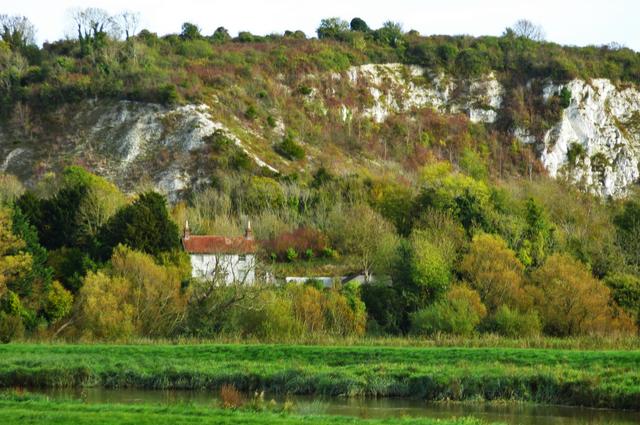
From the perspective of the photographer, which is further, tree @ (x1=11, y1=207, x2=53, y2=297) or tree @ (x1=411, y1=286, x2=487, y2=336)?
tree @ (x1=11, y1=207, x2=53, y2=297)

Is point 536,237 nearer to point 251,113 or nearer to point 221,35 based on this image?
point 251,113

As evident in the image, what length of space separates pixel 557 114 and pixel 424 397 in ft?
333

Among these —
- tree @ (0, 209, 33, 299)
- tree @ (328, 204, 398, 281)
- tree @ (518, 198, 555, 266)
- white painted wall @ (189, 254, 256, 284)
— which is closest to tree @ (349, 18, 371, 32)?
tree @ (328, 204, 398, 281)

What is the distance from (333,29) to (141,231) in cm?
9605

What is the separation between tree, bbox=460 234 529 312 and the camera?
57.0m

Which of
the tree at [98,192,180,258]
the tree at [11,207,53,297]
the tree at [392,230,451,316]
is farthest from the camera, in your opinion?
the tree at [98,192,180,258]

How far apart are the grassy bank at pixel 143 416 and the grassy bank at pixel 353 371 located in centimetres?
693

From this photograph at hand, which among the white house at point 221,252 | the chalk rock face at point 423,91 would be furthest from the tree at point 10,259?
the chalk rock face at point 423,91

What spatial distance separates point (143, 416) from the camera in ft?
86.0

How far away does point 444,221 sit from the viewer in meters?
69.9

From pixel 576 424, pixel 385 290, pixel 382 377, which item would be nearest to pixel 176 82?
pixel 385 290

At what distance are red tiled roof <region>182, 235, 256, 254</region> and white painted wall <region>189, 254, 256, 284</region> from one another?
417 millimetres

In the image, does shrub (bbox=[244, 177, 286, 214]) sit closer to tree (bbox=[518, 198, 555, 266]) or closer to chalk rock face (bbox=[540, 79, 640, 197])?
tree (bbox=[518, 198, 555, 266])

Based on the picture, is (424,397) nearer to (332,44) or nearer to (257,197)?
(257,197)
